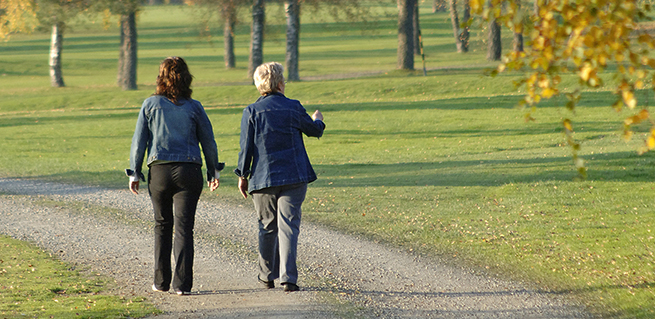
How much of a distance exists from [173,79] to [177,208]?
3.32 feet

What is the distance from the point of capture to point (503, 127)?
1939 cm

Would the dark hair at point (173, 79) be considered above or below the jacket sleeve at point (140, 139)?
above

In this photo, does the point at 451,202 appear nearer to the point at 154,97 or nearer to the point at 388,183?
the point at 388,183

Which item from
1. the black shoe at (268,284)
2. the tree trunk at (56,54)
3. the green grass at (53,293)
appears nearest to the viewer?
the green grass at (53,293)

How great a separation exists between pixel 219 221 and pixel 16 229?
100 inches

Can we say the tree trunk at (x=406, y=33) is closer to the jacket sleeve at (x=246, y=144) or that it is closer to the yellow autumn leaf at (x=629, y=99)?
the jacket sleeve at (x=246, y=144)

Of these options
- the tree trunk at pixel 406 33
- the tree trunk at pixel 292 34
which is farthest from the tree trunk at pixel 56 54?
the tree trunk at pixel 406 33

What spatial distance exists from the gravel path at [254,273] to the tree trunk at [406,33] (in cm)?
2399

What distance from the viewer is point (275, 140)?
544cm

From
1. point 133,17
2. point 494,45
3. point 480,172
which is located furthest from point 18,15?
point 480,172

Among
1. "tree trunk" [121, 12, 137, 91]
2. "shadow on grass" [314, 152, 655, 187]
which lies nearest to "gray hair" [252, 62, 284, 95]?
"shadow on grass" [314, 152, 655, 187]

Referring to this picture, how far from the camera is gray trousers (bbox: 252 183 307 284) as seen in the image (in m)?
5.47

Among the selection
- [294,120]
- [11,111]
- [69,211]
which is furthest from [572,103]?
[11,111]

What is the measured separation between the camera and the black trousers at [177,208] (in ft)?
17.5
